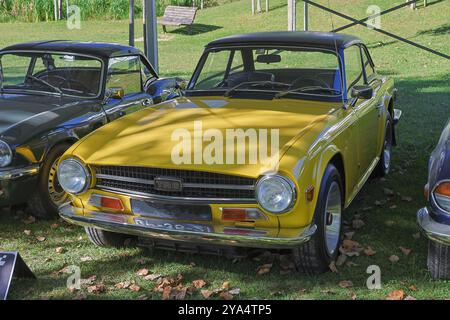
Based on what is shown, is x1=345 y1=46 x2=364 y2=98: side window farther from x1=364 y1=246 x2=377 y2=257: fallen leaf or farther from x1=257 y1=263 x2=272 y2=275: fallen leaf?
x1=257 y1=263 x2=272 y2=275: fallen leaf

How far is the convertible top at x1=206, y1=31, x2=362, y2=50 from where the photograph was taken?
5289 mm

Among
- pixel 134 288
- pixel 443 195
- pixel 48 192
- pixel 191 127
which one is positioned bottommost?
pixel 134 288

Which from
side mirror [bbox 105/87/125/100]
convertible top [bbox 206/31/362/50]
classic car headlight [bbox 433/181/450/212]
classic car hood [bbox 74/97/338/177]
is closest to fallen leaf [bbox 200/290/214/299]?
classic car hood [bbox 74/97/338/177]

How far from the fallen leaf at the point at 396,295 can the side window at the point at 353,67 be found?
177 centimetres

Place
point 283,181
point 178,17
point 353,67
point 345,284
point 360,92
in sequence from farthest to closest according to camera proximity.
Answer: point 178,17 < point 353,67 < point 360,92 < point 345,284 < point 283,181

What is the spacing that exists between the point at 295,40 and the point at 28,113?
2464 mm

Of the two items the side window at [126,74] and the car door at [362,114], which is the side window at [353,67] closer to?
the car door at [362,114]

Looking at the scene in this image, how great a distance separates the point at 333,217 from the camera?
4.45m

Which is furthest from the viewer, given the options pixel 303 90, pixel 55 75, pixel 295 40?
pixel 55 75

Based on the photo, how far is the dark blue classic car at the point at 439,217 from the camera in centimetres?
374

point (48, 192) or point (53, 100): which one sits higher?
point (53, 100)

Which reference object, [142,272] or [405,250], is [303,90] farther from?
[142,272]

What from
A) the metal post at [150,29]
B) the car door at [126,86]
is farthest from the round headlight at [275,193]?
the metal post at [150,29]

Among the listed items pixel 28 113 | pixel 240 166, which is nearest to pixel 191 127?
pixel 240 166
